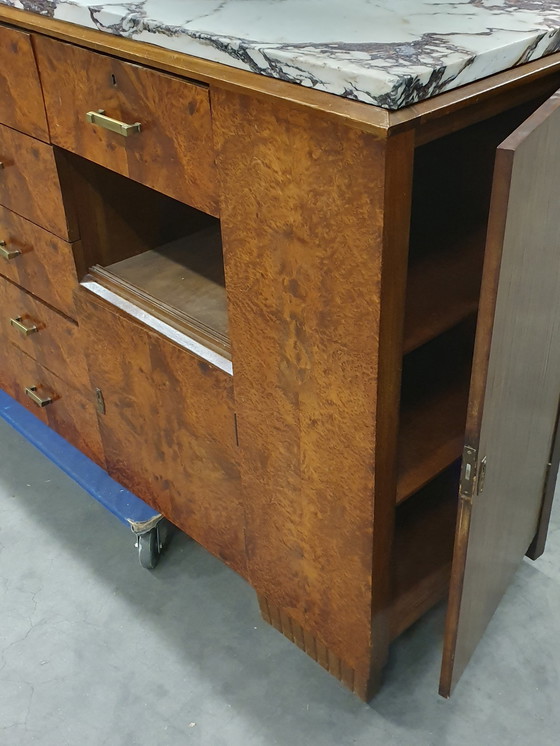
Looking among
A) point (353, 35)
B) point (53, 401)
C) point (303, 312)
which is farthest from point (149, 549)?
point (353, 35)

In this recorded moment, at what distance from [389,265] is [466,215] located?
49cm

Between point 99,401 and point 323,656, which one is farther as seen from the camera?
point 99,401

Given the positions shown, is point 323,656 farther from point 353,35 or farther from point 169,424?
point 353,35

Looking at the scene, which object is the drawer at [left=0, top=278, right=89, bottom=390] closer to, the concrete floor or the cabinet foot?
the concrete floor

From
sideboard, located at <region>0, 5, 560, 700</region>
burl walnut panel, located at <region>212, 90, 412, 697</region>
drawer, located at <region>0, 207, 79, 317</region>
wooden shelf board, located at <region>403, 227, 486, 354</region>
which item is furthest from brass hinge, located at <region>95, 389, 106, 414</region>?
wooden shelf board, located at <region>403, 227, 486, 354</region>

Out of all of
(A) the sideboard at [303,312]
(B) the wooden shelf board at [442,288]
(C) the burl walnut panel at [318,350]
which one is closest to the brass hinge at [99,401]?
(A) the sideboard at [303,312]

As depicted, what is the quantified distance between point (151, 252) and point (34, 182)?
26 cm

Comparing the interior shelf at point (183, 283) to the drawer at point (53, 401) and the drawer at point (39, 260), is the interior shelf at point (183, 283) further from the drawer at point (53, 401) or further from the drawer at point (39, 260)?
the drawer at point (53, 401)

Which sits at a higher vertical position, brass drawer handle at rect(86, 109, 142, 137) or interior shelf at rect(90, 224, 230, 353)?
brass drawer handle at rect(86, 109, 142, 137)

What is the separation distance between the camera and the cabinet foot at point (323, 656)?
1318 millimetres

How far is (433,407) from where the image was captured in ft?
4.26

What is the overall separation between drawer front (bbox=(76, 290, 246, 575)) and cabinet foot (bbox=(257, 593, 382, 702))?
0.35 feet

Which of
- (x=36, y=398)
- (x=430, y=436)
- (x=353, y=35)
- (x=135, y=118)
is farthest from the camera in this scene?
(x=36, y=398)

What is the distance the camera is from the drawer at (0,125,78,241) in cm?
137
